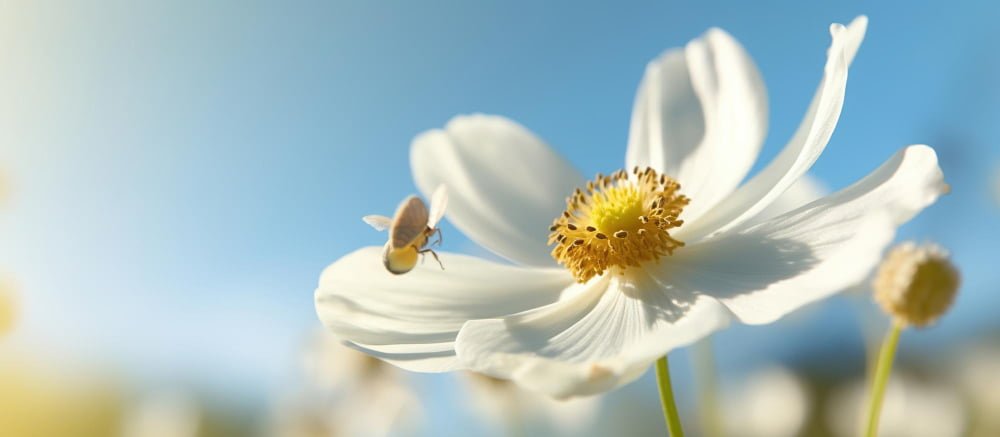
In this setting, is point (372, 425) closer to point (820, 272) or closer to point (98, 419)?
point (820, 272)

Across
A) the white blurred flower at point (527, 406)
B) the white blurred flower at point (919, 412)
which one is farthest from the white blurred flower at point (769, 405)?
the white blurred flower at point (527, 406)

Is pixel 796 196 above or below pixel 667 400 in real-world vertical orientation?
above

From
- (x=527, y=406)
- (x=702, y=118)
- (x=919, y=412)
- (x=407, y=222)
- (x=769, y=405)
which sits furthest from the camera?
(x=769, y=405)

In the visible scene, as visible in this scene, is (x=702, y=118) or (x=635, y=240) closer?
(x=635, y=240)

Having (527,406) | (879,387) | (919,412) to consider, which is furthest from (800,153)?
(919,412)

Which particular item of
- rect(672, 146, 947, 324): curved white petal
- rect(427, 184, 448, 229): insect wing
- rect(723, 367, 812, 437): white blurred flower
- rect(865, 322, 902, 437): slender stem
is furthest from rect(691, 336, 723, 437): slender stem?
rect(723, 367, 812, 437): white blurred flower

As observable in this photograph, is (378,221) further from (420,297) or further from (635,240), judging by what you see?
(635,240)
